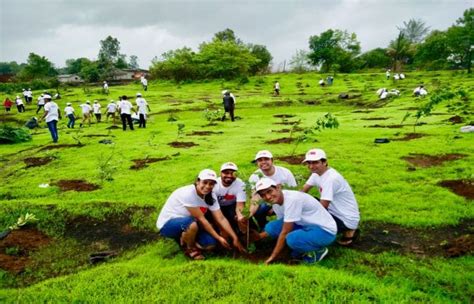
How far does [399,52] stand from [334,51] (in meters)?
11.6

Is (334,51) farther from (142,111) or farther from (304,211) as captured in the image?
(304,211)

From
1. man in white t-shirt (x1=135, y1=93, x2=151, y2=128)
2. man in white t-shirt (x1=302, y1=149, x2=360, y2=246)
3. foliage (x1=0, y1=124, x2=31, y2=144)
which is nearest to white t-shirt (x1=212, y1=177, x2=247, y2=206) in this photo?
man in white t-shirt (x1=302, y1=149, x2=360, y2=246)

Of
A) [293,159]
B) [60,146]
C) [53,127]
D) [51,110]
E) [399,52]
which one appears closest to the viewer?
[293,159]

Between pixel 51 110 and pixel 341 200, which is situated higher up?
pixel 51 110

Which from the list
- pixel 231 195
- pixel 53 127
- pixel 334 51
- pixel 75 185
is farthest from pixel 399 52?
pixel 231 195

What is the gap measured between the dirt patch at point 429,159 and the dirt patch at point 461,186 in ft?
6.23

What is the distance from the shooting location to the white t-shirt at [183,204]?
22.5 ft

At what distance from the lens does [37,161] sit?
15.9 m

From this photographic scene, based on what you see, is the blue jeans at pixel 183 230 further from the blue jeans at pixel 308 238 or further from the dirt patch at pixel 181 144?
the dirt patch at pixel 181 144

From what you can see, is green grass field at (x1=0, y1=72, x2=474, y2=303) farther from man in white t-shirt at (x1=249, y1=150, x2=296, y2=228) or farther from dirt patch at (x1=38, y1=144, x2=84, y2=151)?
man in white t-shirt at (x1=249, y1=150, x2=296, y2=228)

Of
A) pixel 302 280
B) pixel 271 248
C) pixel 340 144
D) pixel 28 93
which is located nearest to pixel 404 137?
pixel 340 144

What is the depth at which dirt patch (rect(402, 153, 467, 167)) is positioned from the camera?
1238cm

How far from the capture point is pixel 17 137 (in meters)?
21.5

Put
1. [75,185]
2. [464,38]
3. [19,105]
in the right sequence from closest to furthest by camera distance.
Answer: [75,185] → [19,105] → [464,38]
